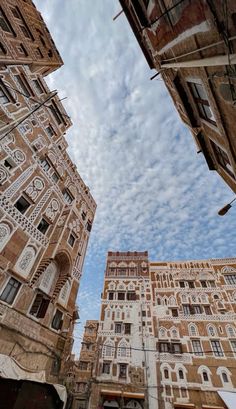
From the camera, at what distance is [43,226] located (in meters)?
14.7

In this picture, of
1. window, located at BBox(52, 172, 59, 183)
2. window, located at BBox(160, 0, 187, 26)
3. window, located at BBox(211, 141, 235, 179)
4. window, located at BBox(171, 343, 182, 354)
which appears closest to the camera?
window, located at BBox(160, 0, 187, 26)

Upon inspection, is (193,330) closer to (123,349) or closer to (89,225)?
(123,349)

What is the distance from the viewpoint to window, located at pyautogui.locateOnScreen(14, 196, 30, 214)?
1331cm

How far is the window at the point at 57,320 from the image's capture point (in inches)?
512

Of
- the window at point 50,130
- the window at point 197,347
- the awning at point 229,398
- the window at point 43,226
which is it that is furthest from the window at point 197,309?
the window at point 50,130

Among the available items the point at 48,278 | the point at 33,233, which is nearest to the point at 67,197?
the point at 33,233

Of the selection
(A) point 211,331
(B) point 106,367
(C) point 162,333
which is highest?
(A) point 211,331

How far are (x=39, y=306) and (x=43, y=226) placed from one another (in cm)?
537

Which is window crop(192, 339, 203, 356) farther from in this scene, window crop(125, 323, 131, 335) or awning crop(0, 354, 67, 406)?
awning crop(0, 354, 67, 406)

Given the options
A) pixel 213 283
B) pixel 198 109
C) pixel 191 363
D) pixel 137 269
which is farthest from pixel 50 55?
pixel 191 363

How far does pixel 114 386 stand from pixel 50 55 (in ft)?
128

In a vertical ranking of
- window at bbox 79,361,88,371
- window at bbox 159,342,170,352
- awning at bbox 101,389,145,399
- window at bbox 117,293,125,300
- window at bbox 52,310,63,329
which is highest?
window at bbox 117,293,125,300

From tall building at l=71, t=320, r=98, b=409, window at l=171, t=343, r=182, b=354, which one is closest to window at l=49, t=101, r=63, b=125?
window at l=171, t=343, r=182, b=354

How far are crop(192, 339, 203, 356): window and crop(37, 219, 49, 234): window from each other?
21.4 m
